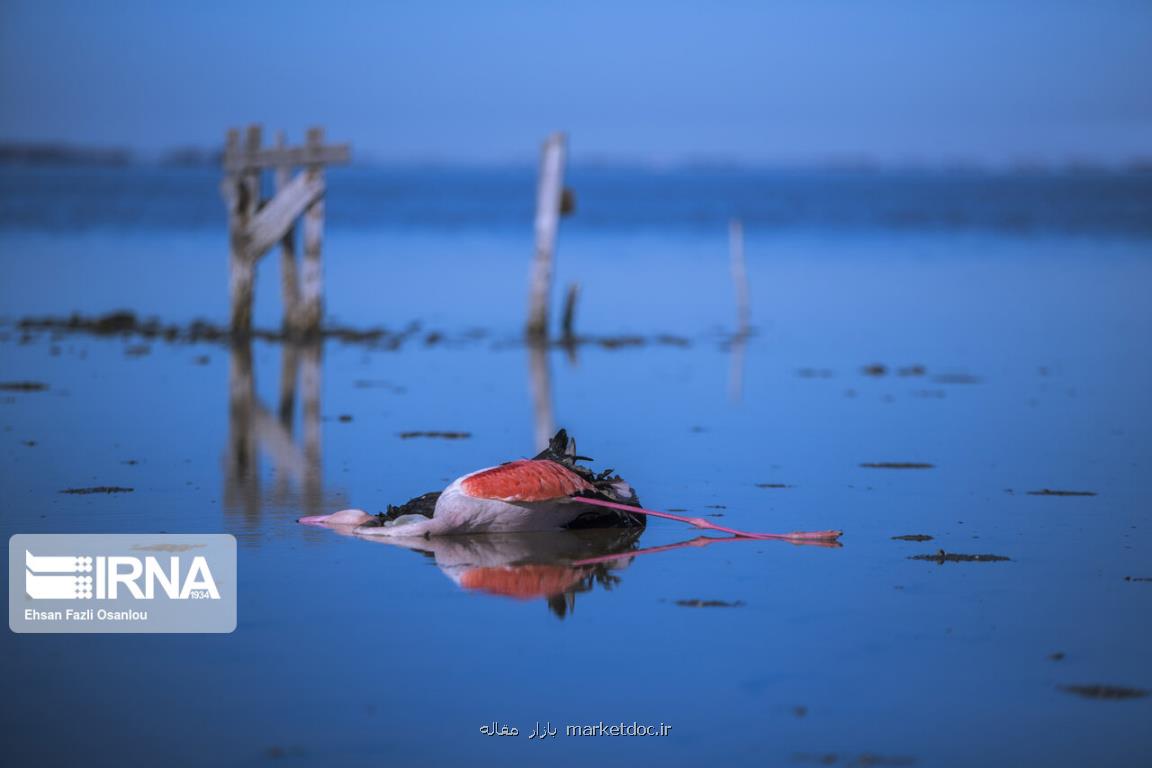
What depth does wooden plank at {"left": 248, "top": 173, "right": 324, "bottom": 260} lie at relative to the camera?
66.8 ft

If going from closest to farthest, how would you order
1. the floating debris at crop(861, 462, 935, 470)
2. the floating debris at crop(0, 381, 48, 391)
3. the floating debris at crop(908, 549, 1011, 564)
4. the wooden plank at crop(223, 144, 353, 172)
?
the floating debris at crop(908, 549, 1011, 564), the floating debris at crop(861, 462, 935, 470), the floating debris at crop(0, 381, 48, 391), the wooden plank at crop(223, 144, 353, 172)

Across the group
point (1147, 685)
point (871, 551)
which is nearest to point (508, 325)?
point (871, 551)

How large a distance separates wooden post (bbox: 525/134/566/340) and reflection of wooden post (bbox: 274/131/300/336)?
10.3ft

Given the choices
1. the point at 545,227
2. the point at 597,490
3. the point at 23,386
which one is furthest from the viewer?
the point at 545,227

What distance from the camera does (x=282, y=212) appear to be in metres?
20.5

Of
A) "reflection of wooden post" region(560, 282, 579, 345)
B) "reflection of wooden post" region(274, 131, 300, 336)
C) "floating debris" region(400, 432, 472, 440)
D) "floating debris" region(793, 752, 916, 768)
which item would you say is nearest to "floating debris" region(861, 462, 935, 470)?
"floating debris" region(400, 432, 472, 440)

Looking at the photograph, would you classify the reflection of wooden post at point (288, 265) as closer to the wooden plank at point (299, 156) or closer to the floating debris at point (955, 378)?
the wooden plank at point (299, 156)

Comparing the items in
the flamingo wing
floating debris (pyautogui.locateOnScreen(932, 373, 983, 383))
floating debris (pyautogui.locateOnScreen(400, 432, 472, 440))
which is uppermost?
floating debris (pyautogui.locateOnScreen(932, 373, 983, 383))

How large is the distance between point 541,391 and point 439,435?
343cm

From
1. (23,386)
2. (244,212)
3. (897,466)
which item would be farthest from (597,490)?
(244,212)

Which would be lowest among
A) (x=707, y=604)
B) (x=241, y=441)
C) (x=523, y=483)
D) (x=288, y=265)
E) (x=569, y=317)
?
(x=707, y=604)

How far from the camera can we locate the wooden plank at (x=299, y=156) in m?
20.3

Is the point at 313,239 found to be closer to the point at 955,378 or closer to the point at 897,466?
the point at 955,378

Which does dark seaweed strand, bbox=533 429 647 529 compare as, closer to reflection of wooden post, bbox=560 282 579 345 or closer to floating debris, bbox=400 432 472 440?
floating debris, bbox=400 432 472 440
